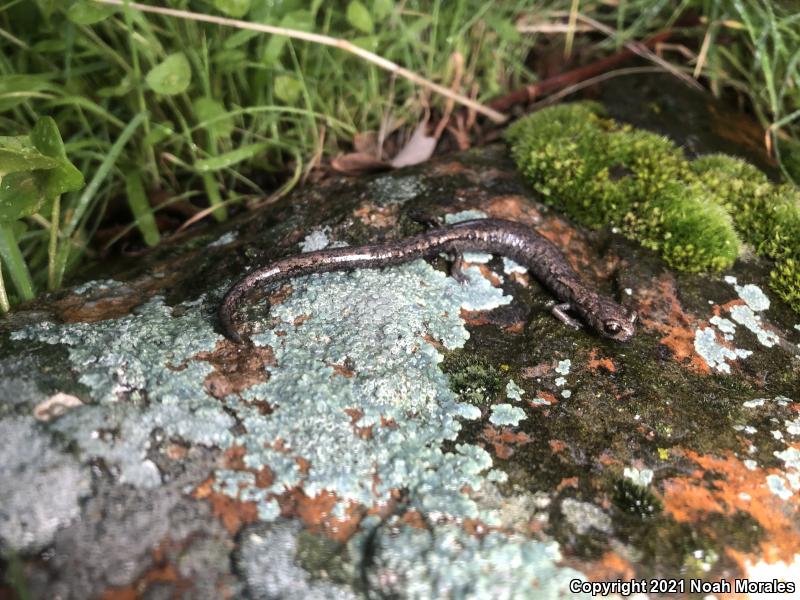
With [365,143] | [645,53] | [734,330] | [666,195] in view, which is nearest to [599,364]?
[734,330]

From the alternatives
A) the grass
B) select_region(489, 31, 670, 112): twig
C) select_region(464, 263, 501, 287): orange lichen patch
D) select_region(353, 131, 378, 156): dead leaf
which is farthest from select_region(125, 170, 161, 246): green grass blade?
select_region(489, 31, 670, 112): twig

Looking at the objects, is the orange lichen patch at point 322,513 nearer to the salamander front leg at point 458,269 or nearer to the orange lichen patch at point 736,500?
the orange lichen patch at point 736,500

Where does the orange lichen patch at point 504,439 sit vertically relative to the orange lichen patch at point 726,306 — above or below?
below

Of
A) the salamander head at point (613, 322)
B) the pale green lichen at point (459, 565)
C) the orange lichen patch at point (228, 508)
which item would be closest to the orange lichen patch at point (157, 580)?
the orange lichen patch at point (228, 508)

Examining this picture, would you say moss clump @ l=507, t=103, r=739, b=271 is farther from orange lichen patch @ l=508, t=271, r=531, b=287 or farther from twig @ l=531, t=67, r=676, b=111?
twig @ l=531, t=67, r=676, b=111

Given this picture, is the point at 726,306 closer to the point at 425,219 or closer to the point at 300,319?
the point at 425,219

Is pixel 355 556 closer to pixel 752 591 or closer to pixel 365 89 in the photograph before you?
pixel 752 591

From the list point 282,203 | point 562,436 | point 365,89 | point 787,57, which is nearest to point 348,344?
point 562,436
